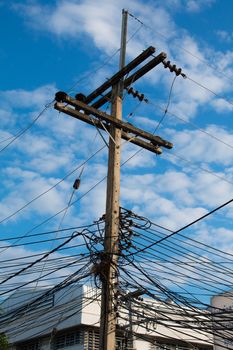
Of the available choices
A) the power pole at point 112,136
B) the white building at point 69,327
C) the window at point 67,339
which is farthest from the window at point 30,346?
the power pole at point 112,136

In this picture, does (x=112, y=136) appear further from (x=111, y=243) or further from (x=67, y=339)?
(x=67, y=339)

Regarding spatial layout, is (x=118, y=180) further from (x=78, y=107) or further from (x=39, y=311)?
(x=39, y=311)

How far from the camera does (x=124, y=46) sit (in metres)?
14.2

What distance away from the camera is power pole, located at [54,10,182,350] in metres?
10.8

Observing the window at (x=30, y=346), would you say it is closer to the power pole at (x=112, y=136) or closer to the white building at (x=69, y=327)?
the white building at (x=69, y=327)

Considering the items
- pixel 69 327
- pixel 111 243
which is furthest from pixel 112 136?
pixel 69 327

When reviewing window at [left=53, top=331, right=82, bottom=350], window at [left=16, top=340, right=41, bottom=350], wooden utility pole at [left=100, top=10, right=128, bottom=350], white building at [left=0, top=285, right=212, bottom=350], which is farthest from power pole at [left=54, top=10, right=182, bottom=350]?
window at [left=16, top=340, right=41, bottom=350]

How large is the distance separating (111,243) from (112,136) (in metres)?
2.77

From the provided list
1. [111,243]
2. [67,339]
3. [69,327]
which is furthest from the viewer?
[67,339]

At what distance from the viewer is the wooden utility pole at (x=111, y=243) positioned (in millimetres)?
10453

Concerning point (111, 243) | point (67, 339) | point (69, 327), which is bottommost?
point (111, 243)

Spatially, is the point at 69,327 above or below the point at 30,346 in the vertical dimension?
above

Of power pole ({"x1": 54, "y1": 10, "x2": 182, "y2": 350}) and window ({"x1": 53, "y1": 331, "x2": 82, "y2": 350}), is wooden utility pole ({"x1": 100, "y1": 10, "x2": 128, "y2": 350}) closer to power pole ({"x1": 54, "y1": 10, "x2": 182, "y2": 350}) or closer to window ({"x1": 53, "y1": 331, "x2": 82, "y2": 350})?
power pole ({"x1": 54, "y1": 10, "x2": 182, "y2": 350})

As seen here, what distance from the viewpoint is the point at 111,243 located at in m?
11.3
